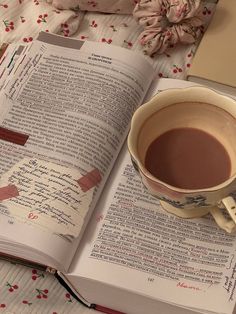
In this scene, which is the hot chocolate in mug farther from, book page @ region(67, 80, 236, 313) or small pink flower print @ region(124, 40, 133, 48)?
small pink flower print @ region(124, 40, 133, 48)

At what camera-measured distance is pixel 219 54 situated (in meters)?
0.63

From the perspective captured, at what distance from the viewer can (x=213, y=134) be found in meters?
0.50

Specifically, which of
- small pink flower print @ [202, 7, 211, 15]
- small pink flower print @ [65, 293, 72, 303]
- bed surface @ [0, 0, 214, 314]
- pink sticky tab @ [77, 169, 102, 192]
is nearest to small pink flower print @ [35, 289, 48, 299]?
small pink flower print @ [65, 293, 72, 303]

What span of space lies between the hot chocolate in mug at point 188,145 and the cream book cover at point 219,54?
0.38 ft

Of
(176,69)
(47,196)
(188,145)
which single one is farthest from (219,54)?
(47,196)

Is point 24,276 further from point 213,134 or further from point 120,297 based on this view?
point 213,134

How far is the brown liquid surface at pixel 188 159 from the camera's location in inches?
18.6

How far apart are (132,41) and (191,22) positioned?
0.08 m

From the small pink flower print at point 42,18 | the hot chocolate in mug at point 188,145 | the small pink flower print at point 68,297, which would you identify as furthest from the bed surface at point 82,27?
the small pink flower print at point 68,297

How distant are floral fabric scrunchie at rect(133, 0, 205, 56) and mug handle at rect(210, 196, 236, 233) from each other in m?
0.26

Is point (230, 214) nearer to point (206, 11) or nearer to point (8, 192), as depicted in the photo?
point (8, 192)

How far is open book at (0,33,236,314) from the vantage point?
473 mm

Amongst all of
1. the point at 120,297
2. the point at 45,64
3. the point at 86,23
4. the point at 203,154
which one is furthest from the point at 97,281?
the point at 86,23

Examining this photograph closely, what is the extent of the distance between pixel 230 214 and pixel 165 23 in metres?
0.30
